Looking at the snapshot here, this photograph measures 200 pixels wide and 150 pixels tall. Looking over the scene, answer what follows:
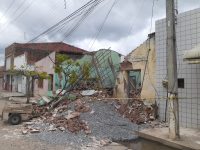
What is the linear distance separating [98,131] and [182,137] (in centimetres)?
302

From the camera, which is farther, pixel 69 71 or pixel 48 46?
pixel 48 46

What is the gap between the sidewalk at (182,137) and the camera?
7.38m

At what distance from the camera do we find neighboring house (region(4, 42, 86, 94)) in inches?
1159

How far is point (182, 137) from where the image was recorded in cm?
815

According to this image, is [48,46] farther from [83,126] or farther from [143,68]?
[83,126]

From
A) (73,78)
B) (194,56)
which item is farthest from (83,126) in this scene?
(73,78)

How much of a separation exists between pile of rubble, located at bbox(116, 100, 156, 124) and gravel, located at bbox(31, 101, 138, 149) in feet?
1.14

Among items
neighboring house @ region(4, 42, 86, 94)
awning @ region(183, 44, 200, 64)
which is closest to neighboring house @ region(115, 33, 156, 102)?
awning @ region(183, 44, 200, 64)

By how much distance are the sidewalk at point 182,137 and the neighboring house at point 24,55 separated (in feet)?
61.1

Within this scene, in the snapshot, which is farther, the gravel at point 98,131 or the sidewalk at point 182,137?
the gravel at point 98,131

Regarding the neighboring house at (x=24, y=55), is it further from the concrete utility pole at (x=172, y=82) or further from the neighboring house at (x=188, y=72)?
the concrete utility pole at (x=172, y=82)

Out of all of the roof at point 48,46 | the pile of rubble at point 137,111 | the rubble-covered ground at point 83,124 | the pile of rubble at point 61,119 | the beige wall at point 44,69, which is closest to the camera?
the rubble-covered ground at point 83,124

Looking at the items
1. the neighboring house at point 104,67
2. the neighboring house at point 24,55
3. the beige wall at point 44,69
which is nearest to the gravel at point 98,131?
the neighboring house at point 104,67

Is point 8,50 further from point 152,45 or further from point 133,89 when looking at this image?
point 152,45
